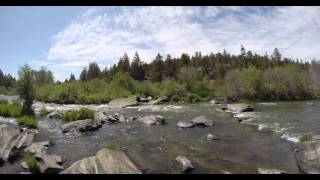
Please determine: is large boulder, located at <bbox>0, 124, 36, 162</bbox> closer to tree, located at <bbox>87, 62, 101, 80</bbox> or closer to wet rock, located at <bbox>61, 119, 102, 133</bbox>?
wet rock, located at <bbox>61, 119, 102, 133</bbox>

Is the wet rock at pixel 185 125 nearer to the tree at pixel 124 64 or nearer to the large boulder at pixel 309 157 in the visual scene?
the large boulder at pixel 309 157

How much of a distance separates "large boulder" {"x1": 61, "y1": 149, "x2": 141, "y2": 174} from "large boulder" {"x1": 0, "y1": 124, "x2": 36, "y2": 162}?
13.1 ft

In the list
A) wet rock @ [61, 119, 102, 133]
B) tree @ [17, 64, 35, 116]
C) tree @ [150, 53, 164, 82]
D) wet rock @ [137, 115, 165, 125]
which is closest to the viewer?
wet rock @ [61, 119, 102, 133]

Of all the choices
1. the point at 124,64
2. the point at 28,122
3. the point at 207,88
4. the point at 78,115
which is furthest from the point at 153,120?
the point at 124,64

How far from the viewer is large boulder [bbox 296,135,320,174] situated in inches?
424

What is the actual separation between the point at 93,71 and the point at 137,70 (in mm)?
16632

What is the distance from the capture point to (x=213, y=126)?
2062 centimetres

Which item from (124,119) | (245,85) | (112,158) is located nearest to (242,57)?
(245,85)

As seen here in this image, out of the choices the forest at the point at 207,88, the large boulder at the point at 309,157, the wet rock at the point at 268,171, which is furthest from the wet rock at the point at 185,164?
the forest at the point at 207,88

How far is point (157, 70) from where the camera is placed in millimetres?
77250

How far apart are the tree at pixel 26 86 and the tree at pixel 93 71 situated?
60.3m

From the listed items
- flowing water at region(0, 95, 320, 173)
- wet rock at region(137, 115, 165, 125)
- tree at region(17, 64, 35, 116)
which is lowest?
flowing water at region(0, 95, 320, 173)

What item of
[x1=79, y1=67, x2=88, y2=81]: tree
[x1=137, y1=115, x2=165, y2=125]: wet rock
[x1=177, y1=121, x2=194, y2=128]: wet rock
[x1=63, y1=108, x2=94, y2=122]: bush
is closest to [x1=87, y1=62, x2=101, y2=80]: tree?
[x1=79, y1=67, x2=88, y2=81]: tree

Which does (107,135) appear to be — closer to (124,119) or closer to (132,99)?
(124,119)
